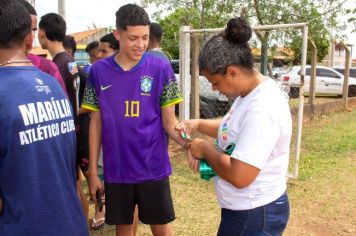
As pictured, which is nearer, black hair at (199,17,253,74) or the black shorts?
black hair at (199,17,253,74)

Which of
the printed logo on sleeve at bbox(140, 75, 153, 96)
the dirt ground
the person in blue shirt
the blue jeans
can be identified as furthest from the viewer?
the dirt ground

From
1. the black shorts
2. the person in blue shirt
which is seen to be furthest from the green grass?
the person in blue shirt

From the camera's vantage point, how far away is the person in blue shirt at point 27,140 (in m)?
1.46

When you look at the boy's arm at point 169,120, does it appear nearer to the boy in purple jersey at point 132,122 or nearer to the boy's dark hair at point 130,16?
the boy in purple jersey at point 132,122

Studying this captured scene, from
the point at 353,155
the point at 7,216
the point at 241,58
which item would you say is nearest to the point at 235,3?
the point at 353,155

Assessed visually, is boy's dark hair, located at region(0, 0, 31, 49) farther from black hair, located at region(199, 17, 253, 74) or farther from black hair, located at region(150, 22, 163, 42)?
black hair, located at region(150, 22, 163, 42)

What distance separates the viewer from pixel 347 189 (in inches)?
199

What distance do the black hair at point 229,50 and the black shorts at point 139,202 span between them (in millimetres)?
1089

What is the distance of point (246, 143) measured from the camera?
1685 millimetres

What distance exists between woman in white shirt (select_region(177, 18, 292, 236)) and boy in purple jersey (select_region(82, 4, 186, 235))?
64 centimetres

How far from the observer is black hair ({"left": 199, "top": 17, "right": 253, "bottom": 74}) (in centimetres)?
175

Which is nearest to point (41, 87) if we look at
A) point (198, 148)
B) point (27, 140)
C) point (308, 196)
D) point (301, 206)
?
point (27, 140)

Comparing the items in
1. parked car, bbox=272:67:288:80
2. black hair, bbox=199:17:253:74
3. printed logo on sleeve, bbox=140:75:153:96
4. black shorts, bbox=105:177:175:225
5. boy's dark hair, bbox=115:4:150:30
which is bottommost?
black shorts, bbox=105:177:175:225

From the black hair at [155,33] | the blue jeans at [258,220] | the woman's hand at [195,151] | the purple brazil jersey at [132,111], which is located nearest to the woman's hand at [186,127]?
the purple brazil jersey at [132,111]
